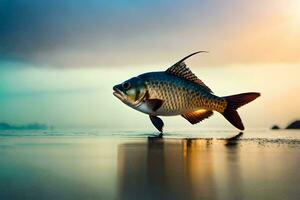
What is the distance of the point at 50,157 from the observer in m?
6.53

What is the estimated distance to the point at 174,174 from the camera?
466cm

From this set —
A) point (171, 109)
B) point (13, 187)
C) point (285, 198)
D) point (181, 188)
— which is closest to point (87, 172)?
point (13, 187)

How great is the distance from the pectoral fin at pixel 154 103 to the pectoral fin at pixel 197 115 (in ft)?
1.99

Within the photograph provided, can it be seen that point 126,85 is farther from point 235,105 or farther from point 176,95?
A: point 235,105

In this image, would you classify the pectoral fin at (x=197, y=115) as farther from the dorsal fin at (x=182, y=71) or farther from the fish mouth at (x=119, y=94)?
the fish mouth at (x=119, y=94)

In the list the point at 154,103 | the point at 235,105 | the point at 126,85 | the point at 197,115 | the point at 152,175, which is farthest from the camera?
the point at 126,85

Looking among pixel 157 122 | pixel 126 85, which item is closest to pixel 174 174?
pixel 157 122

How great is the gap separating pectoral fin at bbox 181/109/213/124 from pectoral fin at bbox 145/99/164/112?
1.99ft

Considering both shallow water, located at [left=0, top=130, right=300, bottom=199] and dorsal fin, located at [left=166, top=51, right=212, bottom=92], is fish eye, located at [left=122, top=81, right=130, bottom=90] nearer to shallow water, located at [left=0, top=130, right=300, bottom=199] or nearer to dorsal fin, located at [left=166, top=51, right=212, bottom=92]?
dorsal fin, located at [left=166, top=51, right=212, bottom=92]

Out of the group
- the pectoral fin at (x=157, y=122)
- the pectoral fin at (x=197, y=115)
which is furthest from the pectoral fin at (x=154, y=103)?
the pectoral fin at (x=197, y=115)

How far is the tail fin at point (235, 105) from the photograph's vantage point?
8984 mm

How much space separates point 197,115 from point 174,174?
471cm

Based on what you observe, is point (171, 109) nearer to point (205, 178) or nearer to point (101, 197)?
point (205, 178)

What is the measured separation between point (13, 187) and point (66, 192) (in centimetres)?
57
